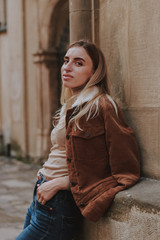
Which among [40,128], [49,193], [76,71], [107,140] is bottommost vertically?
[40,128]

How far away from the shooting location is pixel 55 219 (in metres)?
2.14

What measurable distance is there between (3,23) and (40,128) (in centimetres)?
333

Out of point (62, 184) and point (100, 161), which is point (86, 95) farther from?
point (62, 184)

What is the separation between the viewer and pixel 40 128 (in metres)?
8.53

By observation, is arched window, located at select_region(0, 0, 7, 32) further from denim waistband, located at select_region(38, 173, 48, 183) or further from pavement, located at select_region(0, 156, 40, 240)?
denim waistband, located at select_region(38, 173, 48, 183)

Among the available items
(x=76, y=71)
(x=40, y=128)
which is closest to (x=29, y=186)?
(x=40, y=128)

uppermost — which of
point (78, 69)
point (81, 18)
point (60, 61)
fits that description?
point (81, 18)

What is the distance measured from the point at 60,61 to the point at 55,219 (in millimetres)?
6404

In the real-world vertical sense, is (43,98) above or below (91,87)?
below

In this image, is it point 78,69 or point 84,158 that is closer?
point 84,158

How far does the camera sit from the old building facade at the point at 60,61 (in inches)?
85.6

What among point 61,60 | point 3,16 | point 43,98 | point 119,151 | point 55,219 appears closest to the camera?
point 119,151

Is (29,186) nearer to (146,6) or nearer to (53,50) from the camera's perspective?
(53,50)

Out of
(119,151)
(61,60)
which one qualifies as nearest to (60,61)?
(61,60)
